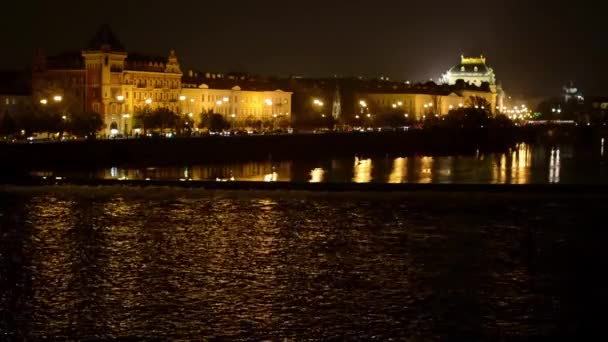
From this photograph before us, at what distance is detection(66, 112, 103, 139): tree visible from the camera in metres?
64.4

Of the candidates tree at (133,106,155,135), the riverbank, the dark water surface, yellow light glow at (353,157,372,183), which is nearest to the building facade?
the riverbank

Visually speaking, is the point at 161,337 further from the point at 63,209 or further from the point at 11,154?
the point at 11,154

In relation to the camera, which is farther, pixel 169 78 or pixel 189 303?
pixel 169 78

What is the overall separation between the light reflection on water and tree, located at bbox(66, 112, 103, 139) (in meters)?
11.2

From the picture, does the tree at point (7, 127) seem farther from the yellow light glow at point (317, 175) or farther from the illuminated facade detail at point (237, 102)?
the illuminated facade detail at point (237, 102)

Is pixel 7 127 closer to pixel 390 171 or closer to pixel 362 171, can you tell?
pixel 362 171

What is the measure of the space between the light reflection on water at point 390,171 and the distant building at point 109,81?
19119 mm

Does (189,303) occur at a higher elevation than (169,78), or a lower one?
lower

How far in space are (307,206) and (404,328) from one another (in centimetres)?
1555

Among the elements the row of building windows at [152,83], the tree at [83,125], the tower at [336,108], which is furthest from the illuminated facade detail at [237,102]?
the tree at [83,125]

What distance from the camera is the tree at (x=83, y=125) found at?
211 ft

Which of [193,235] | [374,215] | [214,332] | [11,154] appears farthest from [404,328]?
[11,154]

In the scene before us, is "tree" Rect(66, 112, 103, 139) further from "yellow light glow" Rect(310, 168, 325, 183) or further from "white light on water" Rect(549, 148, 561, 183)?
"white light on water" Rect(549, 148, 561, 183)

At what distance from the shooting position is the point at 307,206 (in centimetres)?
2892
